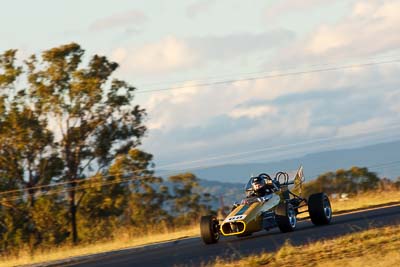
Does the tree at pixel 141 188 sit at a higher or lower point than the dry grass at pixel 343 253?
higher

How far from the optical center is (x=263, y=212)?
22.1m

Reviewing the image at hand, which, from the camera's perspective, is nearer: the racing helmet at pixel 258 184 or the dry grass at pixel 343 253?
the dry grass at pixel 343 253

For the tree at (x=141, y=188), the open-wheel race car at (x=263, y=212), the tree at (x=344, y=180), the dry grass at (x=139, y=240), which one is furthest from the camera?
the tree at (x=344, y=180)

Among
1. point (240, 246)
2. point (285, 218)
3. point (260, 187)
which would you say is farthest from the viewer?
point (260, 187)

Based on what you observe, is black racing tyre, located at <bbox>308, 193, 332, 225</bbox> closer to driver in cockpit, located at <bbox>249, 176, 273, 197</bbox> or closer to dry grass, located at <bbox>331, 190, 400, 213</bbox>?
driver in cockpit, located at <bbox>249, 176, 273, 197</bbox>

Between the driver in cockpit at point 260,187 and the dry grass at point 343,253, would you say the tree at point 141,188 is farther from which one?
the dry grass at point 343,253

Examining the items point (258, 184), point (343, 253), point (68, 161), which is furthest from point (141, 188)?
point (343, 253)

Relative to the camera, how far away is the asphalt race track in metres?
19.2

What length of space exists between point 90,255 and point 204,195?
33.0 metres

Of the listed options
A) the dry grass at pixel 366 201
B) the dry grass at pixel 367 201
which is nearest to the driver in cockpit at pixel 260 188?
the dry grass at pixel 366 201

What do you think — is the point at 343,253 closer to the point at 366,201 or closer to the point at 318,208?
the point at 318,208

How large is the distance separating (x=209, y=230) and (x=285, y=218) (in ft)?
6.03

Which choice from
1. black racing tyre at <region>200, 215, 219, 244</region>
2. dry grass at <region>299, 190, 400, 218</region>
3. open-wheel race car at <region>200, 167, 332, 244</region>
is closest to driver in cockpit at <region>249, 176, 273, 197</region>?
open-wheel race car at <region>200, 167, 332, 244</region>

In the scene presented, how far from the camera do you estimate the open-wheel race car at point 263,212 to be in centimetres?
2194
